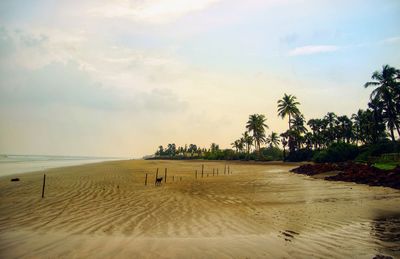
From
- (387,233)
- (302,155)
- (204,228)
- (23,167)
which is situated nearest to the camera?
(387,233)

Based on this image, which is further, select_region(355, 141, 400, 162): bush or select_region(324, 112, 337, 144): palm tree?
select_region(324, 112, 337, 144): palm tree

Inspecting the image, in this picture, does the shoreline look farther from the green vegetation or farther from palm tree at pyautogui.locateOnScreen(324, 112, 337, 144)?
palm tree at pyautogui.locateOnScreen(324, 112, 337, 144)

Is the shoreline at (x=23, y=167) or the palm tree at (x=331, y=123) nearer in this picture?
the shoreline at (x=23, y=167)

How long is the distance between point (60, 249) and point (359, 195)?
15698mm

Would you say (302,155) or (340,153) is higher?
(340,153)

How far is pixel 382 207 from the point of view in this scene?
12391mm

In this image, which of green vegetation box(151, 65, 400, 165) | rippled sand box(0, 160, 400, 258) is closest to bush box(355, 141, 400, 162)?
green vegetation box(151, 65, 400, 165)

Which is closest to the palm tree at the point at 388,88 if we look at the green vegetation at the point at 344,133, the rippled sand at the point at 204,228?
the green vegetation at the point at 344,133

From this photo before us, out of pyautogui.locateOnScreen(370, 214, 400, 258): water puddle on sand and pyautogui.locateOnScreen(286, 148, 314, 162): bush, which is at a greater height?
pyautogui.locateOnScreen(286, 148, 314, 162): bush

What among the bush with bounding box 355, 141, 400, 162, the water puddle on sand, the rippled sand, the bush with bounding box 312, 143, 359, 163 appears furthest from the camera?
the bush with bounding box 312, 143, 359, 163

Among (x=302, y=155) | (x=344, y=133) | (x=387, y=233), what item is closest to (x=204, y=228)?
(x=387, y=233)

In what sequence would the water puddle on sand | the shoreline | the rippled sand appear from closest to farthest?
the water puddle on sand
the rippled sand
the shoreline

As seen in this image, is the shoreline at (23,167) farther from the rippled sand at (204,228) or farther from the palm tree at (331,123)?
the palm tree at (331,123)

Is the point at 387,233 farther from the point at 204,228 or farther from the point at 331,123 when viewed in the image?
the point at 331,123
